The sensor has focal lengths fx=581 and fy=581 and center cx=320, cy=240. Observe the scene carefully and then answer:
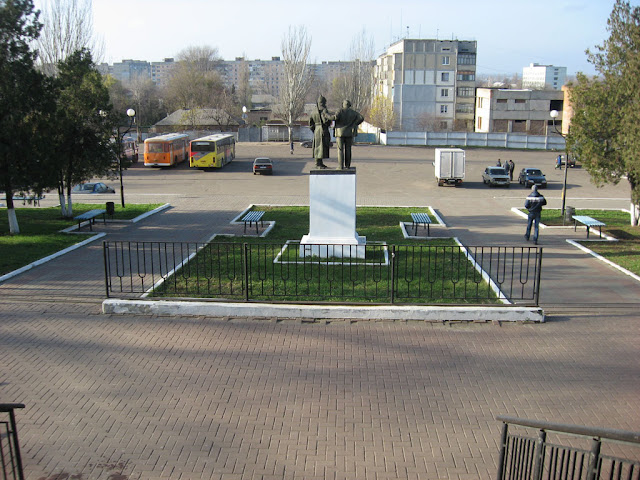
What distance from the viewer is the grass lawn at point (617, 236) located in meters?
14.5

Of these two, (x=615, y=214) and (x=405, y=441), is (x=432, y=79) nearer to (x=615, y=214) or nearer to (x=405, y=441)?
(x=615, y=214)

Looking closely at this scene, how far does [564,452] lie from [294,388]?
4.03 metres

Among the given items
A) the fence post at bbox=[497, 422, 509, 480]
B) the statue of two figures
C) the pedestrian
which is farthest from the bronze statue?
the fence post at bbox=[497, 422, 509, 480]

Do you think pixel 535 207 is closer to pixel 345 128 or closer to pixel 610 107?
pixel 610 107

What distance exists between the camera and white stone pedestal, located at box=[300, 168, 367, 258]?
13.5 m

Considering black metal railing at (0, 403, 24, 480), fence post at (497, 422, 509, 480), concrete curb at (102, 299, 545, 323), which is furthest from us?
concrete curb at (102, 299, 545, 323)

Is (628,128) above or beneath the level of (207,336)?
above

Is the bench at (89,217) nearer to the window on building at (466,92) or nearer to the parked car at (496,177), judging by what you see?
the parked car at (496,177)

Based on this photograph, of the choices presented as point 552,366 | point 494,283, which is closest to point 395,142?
point 494,283

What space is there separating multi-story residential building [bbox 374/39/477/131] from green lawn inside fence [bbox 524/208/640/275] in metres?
55.3

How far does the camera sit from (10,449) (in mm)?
5008

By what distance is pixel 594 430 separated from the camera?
3.95 m

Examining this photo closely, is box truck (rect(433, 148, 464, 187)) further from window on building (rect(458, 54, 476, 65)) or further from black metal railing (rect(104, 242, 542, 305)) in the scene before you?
window on building (rect(458, 54, 476, 65))

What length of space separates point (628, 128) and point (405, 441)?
1316 cm
